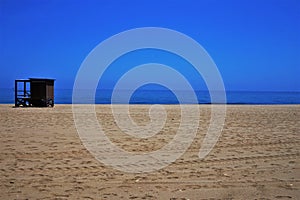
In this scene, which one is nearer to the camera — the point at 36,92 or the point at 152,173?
the point at 152,173

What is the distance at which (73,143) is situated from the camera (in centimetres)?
1061

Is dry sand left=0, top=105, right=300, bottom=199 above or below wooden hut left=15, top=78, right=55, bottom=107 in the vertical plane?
below

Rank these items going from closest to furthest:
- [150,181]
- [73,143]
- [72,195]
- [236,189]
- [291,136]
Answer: [72,195], [236,189], [150,181], [73,143], [291,136]

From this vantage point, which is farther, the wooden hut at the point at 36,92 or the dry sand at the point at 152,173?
the wooden hut at the point at 36,92

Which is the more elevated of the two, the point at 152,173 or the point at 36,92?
the point at 36,92

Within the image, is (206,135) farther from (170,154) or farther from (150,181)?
(150,181)

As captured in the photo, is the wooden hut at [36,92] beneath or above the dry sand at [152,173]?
above

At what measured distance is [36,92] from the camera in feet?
99.1

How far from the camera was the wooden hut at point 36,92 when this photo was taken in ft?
98.2

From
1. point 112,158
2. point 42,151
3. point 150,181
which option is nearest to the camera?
point 150,181

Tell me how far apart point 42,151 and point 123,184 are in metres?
3.64

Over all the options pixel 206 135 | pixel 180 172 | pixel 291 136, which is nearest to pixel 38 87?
pixel 206 135

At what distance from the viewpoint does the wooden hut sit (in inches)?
1179

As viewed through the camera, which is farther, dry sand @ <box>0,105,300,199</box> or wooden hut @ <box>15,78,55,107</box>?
wooden hut @ <box>15,78,55,107</box>
